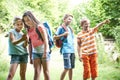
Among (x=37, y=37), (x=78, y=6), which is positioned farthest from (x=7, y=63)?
(x=78, y=6)

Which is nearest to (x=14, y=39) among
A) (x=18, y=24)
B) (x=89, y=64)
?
(x=18, y=24)

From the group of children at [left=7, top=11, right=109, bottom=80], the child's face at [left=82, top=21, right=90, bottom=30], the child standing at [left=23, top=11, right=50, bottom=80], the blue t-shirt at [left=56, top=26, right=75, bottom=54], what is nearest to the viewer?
the child standing at [left=23, top=11, right=50, bottom=80]

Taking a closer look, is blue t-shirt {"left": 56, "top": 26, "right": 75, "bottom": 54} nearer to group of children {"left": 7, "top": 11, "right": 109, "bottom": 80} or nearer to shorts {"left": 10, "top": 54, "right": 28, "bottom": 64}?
group of children {"left": 7, "top": 11, "right": 109, "bottom": 80}

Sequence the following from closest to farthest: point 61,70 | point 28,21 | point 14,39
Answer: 1. point 28,21
2. point 14,39
3. point 61,70

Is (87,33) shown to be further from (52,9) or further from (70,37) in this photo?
(52,9)

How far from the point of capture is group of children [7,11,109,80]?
5.89 meters

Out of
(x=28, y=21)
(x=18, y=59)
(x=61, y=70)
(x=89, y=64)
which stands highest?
(x=28, y=21)

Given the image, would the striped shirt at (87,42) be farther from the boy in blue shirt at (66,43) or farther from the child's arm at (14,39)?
the child's arm at (14,39)

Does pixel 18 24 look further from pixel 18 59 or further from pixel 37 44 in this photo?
pixel 37 44

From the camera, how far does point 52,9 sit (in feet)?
57.2

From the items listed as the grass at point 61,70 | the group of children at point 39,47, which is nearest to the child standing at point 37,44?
the group of children at point 39,47

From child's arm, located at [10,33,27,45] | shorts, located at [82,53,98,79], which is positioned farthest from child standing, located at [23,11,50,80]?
shorts, located at [82,53,98,79]

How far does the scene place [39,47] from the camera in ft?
19.4

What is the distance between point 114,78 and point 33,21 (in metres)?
3.39
